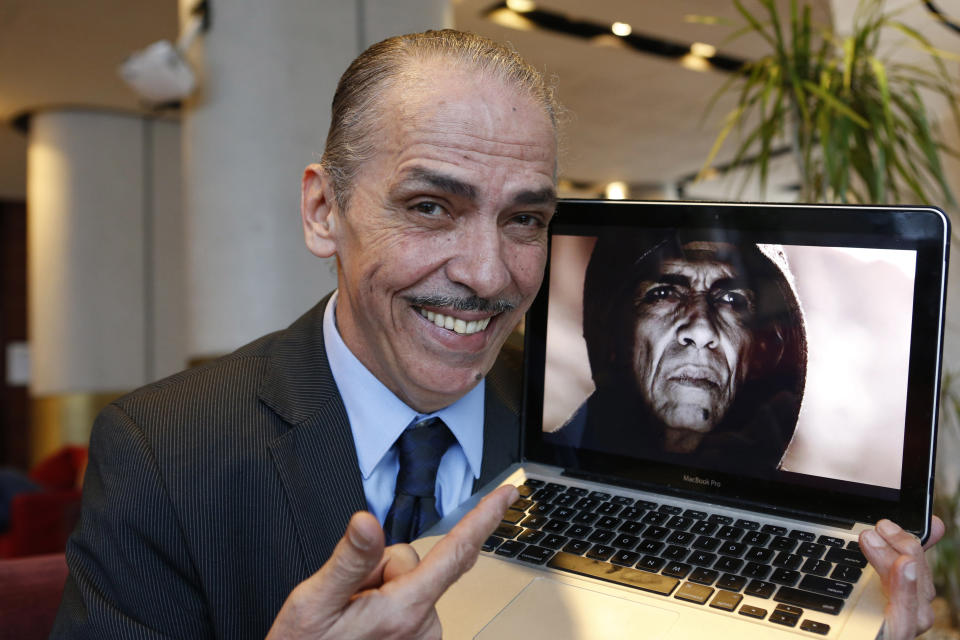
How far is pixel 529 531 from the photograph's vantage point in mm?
988

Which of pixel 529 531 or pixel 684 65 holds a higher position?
pixel 684 65

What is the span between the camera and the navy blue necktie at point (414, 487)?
1.11 m

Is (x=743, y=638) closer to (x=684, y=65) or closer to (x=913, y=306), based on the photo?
(x=913, y=306)

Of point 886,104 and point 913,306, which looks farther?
point 886,104

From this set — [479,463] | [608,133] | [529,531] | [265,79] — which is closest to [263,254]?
[265,79]

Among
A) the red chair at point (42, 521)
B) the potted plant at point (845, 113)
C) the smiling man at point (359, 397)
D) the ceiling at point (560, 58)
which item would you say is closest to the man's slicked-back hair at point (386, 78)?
the smiling man at point (359, 397)

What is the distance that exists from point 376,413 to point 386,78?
48cm

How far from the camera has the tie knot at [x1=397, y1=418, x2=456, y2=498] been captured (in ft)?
3.68

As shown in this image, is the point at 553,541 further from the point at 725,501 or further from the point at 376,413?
the point at 376,413

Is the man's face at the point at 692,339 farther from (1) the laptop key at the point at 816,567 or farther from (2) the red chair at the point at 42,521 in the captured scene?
(2) the red chair at the point at 42,521

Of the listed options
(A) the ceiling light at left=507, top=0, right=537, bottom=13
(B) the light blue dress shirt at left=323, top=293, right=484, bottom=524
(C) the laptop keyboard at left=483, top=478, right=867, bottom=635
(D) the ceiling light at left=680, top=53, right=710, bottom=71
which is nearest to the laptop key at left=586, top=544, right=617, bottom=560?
(C) the laptop keyboard at left=483, top=478, right=867, bottom=635

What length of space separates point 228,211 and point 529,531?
223 cm

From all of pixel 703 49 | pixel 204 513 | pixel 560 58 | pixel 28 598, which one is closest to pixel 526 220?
pixel 204 513

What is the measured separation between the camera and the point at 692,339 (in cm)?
103
